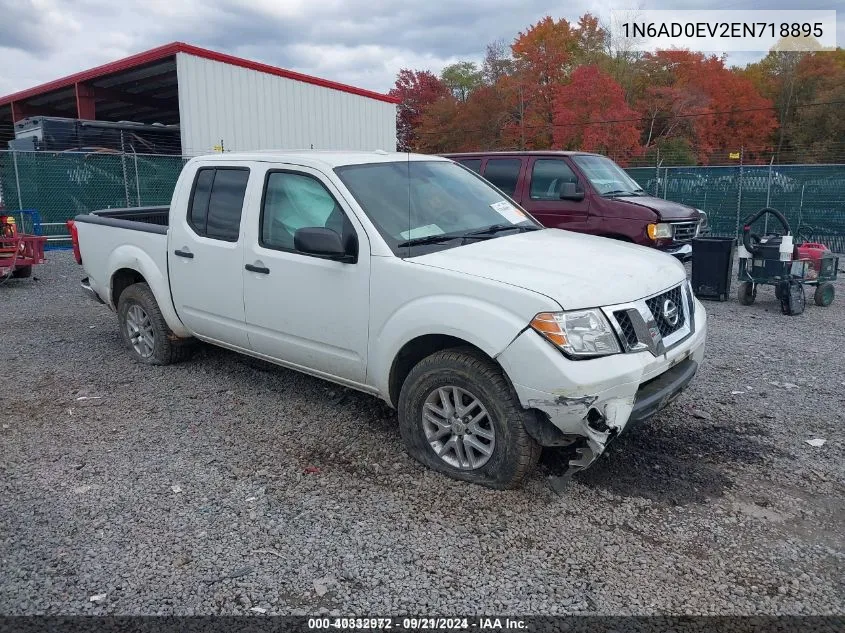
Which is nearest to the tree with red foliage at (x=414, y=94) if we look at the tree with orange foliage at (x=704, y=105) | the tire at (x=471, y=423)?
the tree with orange foliage at (x=704, y=105)

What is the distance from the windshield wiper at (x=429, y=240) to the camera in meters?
4.19

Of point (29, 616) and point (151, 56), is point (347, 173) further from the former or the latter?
point (151, 56)

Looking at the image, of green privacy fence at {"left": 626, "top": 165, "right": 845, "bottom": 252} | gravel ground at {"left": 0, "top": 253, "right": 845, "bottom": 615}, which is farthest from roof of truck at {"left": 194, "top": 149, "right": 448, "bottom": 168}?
green privacy fence at {"left": 626, "top": 165, "right": 845, "bottom": 252}

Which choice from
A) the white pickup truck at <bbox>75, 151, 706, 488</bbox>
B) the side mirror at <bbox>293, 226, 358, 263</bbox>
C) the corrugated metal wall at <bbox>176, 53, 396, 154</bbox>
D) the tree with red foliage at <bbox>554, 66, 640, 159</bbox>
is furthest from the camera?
the tree with red foliage at <bbox>554, 66, 640, 159</bbox>

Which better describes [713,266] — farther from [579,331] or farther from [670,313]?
[579,331]

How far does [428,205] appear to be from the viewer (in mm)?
4637

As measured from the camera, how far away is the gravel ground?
9.65 ft

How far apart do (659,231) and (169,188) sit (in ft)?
43.2

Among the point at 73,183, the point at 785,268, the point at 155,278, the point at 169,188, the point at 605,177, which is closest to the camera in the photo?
the point at 155,278

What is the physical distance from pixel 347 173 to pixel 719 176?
1547cm

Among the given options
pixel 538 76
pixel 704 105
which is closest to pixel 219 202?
pixel 704 105

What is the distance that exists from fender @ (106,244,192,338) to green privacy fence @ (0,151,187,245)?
11716mm

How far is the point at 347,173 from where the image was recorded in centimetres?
452

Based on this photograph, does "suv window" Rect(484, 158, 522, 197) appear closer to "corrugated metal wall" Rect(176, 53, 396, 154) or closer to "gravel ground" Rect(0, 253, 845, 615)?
"gravel ground" Rect(0, 253, 845, 615)
